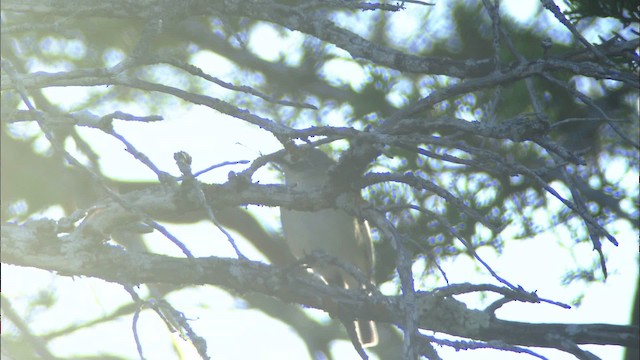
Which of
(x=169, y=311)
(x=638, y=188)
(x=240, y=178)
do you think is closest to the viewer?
(x=169, y=311)

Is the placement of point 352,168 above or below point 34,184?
below

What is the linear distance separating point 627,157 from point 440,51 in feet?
3.30

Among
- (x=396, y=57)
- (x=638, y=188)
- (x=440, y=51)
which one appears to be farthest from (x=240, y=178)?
(x=638, y=188)

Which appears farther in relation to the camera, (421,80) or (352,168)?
(421,80)

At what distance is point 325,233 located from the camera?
607cm

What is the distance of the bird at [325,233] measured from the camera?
5516 millimetres

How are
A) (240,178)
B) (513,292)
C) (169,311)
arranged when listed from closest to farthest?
1. (169,311)
2. (513,292)
3. (240,178)

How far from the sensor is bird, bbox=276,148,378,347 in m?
5.52

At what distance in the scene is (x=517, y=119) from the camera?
269 centimetres

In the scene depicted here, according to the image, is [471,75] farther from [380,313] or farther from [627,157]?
[627,157]

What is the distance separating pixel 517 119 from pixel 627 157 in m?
2.07

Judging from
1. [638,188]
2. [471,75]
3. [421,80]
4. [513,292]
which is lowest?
[513,292]

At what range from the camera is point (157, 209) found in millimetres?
3170

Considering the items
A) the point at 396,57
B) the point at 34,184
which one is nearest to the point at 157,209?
the point at 396,57
